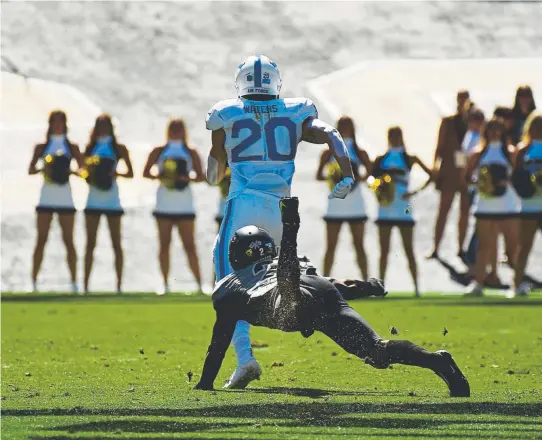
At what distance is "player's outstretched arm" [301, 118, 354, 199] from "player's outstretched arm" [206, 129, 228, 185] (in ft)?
1.69

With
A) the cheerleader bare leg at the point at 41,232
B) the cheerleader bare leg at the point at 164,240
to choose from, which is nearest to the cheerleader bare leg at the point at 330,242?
the cheerleader bare leg at the point at 164,240

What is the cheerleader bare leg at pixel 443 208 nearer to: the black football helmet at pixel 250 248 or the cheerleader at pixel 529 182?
the cheerleader at pixel 529 182

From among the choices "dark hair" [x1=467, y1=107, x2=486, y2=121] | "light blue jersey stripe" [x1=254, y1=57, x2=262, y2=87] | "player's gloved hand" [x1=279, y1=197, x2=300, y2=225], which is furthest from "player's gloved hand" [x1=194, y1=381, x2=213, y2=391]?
"dark hair" [x1=467, y1=107, x2=486, y2=121]

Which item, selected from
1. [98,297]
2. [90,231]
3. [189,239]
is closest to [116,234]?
[90,231]

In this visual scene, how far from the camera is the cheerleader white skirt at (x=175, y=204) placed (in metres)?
23.1

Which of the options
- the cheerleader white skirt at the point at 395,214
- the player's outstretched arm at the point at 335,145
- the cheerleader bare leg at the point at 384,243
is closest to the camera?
the player's outstretched arm at the point at 335,145

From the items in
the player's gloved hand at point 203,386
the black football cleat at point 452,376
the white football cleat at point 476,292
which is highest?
the black football cleat at point 452,376

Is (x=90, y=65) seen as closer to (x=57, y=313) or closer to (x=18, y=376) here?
(x=57, y=313)

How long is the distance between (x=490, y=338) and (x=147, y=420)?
656 cm

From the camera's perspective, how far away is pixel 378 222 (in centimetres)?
2264

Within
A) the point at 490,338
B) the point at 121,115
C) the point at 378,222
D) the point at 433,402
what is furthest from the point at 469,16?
the point at 433,402

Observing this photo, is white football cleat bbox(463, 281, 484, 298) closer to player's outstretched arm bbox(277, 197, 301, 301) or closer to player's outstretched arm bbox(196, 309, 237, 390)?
player's outstretched arm bbox(196, 309, 237, 390)

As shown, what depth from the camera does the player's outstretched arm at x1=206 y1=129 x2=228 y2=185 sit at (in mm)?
11992

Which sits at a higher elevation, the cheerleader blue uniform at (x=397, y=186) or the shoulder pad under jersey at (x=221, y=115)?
the shoulder pad under jersey at (x=221, y=115)
